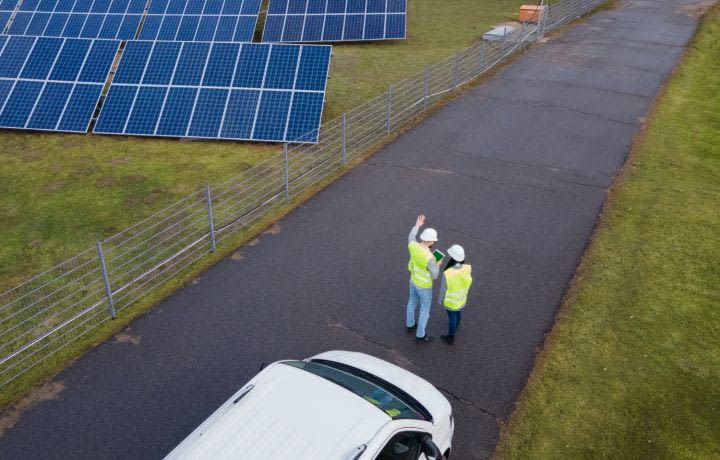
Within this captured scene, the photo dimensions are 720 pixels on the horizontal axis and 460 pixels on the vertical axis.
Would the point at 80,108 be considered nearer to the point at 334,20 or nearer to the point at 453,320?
the point at 334,20

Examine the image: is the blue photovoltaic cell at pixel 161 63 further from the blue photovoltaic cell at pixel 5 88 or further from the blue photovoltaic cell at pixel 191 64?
the blue photovoltaic cell at pixel 5 88

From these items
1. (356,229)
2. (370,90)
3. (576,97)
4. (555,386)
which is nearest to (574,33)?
(576,97)

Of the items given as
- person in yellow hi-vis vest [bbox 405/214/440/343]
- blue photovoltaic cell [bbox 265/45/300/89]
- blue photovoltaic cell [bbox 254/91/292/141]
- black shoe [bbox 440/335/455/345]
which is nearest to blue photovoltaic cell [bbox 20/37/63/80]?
blue photovoltaic cell [bbox 265/45/300/89]

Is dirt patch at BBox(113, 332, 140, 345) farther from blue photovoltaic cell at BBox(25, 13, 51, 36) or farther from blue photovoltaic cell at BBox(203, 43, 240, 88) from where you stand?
blue photovoltaic cell at BBox(25, 13, 51, 36)

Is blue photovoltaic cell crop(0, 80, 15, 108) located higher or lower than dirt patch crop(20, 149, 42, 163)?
higher

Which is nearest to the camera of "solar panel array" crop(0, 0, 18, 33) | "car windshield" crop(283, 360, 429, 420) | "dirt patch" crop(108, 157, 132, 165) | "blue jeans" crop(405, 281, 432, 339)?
"car windshield" crop(283, 360, 429, 420)

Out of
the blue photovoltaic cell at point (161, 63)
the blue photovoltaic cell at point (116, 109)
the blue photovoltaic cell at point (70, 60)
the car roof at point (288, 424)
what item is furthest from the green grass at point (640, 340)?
the blue photovoltaic cell at point (70, 60)

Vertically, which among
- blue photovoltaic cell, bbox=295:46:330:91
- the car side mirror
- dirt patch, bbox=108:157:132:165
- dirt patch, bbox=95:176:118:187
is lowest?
the car side mirror
